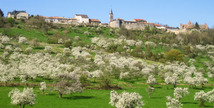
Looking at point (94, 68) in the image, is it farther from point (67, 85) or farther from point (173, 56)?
point (173, 56)

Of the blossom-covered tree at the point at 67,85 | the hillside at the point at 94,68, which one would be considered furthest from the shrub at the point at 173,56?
the blossom-covered tree at the point at 67,85

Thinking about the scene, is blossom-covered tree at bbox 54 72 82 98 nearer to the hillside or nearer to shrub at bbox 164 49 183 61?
the hillside

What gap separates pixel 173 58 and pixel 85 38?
70.9 metres

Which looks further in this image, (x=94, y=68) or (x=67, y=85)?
(x=94, y=68)

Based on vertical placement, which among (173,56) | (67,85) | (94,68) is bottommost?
(67,85)

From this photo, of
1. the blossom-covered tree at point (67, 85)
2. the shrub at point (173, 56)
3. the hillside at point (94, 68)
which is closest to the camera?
the blossom-covered tree at point (67, 85)

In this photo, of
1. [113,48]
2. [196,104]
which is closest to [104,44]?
[113,48]

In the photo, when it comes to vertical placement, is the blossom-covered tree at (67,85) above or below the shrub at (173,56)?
below

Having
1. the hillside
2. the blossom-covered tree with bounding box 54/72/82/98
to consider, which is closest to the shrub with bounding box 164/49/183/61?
the hillside

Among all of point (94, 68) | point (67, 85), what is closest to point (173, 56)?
point (94, 68)

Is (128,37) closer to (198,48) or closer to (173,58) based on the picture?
(198,48)

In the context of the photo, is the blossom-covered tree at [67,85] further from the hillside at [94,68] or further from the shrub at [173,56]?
the shrub at [173,56]

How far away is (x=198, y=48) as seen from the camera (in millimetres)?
152000

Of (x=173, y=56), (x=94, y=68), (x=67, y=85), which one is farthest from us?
(x=173, y=56)
